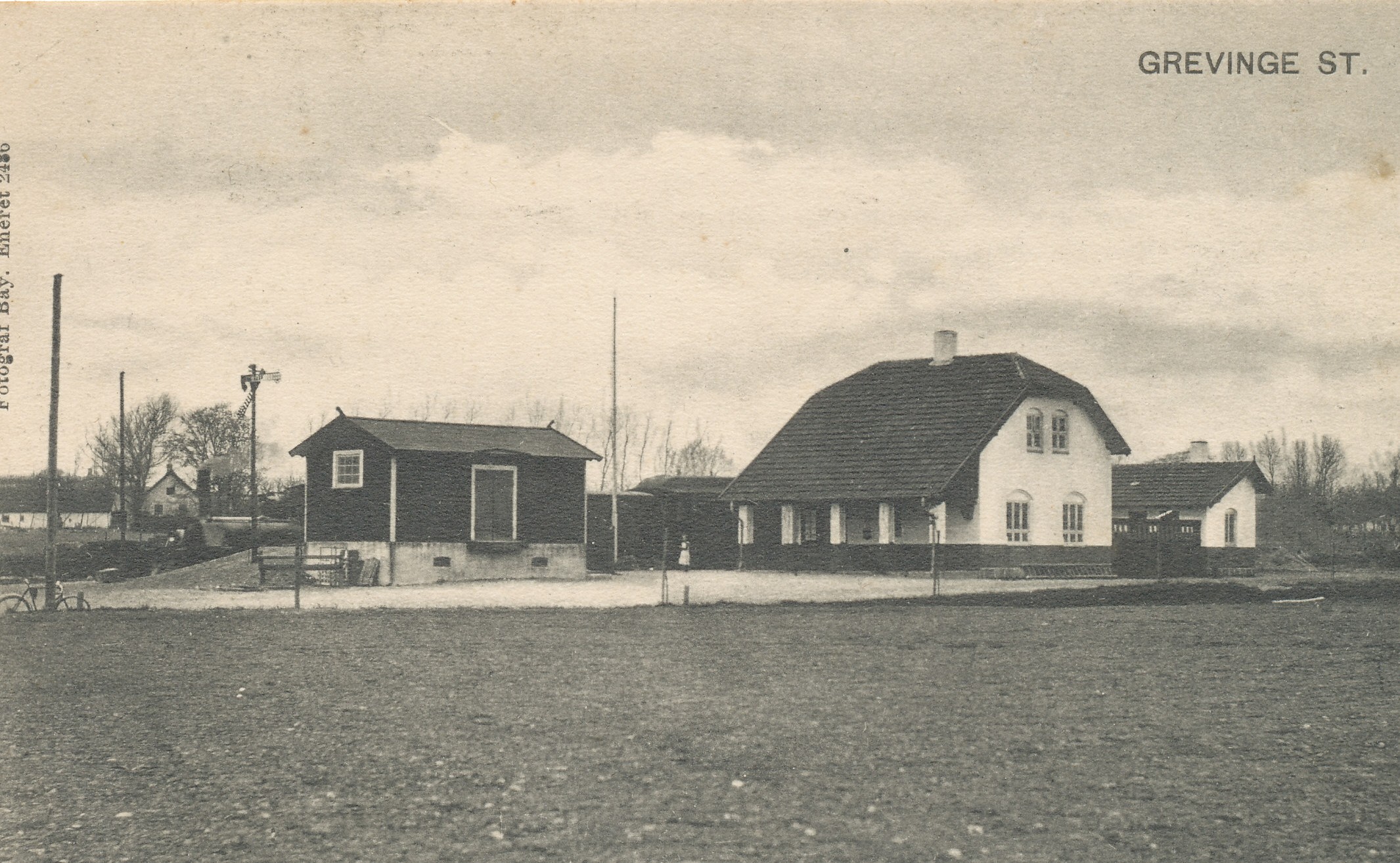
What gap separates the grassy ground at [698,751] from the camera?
5.71 meters

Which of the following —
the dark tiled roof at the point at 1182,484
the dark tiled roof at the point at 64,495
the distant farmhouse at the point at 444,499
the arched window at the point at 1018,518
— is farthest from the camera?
the dark tiled roof at the point at 64,495

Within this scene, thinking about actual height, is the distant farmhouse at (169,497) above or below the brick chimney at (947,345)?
below

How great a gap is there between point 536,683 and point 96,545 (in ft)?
112

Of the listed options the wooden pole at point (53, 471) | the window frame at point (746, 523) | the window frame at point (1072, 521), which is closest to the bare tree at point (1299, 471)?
the window frame at point (1072, 521)

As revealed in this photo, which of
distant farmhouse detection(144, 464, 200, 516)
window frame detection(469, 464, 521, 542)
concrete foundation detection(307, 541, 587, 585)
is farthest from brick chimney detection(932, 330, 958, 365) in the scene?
distant farmhouse detection(144, 464, 200, 516)

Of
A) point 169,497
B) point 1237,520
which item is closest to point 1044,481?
point 1237,520

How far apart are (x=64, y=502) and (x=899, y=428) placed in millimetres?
48164

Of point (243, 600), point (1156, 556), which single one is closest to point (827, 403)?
point (1156, 556)

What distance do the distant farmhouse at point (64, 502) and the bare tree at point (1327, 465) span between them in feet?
111

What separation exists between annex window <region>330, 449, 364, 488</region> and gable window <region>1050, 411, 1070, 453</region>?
59.5 ft

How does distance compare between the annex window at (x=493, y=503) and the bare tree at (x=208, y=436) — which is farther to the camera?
the bare tree at (x=208, y=436)

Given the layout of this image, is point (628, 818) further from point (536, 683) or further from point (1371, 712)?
point (1371, 712)

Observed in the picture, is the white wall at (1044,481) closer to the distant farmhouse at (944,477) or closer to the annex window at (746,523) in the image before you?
the distant farmhouse at (944,477)

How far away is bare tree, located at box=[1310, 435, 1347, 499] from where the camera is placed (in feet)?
94.8
